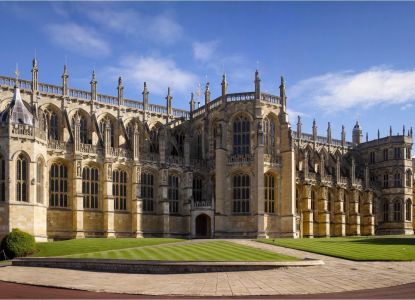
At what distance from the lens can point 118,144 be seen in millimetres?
64875

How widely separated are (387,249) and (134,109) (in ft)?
122

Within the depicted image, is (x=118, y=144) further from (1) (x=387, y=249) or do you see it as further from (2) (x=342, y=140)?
(2) (x=342, y=140)

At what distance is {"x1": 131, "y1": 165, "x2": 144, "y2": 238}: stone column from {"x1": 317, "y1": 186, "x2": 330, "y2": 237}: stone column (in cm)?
2626

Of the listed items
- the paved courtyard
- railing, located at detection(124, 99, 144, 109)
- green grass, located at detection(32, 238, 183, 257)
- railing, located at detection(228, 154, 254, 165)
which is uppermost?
railing, located at detection(124, 99, 144, 109)

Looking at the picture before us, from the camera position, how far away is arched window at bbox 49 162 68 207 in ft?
185

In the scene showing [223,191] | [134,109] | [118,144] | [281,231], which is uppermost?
[134,109]

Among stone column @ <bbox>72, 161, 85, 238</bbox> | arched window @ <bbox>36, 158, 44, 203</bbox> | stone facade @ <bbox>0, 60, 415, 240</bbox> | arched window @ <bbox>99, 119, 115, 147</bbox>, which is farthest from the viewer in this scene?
arched window @ <bbox>99, 119, 115, 147</bbox>

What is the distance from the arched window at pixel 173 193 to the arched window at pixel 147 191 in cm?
221

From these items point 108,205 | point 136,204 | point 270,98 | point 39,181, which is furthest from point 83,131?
point 270,98

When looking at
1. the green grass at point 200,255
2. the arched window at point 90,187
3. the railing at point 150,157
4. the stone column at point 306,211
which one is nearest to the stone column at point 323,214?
the stone column at point 306,211

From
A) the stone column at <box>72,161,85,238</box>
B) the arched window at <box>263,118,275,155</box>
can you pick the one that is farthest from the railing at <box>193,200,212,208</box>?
the stone column at <box>72,161,85,238</box>

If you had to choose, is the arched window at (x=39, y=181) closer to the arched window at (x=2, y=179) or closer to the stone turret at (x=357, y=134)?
the arched window at (x=2, y=179)

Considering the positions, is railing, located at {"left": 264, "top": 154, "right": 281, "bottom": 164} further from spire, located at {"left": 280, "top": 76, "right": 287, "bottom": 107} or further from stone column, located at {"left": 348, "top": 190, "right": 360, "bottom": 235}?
stone column, located at {"left": 348, "top": 190, "right": 360, "bottom": 235}

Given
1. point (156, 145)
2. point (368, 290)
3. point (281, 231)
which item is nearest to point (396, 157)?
point (281, 231)
